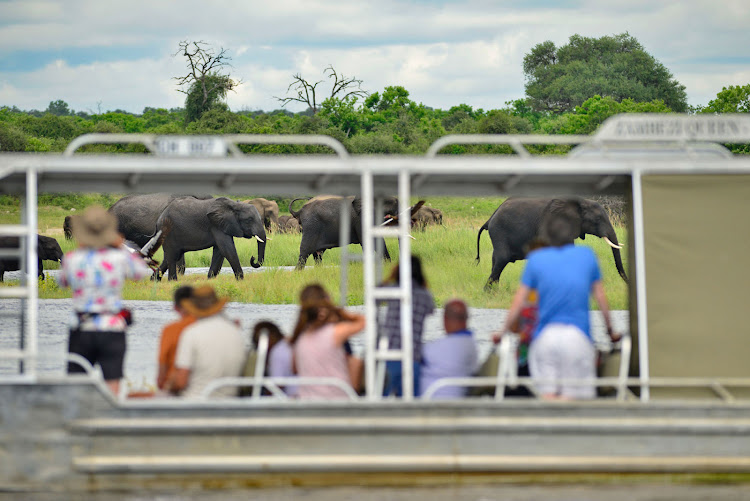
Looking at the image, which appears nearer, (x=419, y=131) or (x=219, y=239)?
(x=219, y=239)

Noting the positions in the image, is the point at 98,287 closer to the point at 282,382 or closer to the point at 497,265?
the point at 282,382

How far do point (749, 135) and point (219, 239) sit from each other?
654 inches

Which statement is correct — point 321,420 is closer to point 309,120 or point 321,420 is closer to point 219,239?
point 219,239

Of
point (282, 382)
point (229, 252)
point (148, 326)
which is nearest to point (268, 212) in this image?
point (229, 252)

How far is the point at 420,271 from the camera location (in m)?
7.60

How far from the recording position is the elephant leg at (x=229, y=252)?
22.8 m

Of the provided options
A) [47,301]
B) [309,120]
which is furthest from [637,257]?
[309,120]

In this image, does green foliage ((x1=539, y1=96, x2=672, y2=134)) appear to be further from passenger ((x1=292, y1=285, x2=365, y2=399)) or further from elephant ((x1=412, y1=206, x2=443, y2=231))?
passenger ((x1=292, y1=285, x2=365, y2=399))

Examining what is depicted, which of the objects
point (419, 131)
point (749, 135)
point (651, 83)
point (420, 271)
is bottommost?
point (420, 271)

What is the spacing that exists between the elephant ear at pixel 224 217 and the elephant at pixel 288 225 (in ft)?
30.8

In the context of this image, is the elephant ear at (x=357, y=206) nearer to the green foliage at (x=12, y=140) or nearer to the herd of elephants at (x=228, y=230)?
the herd of elephants at (x=228, y=230)

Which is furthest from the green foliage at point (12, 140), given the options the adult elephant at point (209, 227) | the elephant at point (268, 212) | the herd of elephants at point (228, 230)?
the adult elephant at point (209, 227)

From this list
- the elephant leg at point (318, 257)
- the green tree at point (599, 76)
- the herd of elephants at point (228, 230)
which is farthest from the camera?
the green tree at point (599, 76)

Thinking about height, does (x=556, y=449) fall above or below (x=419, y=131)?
below
